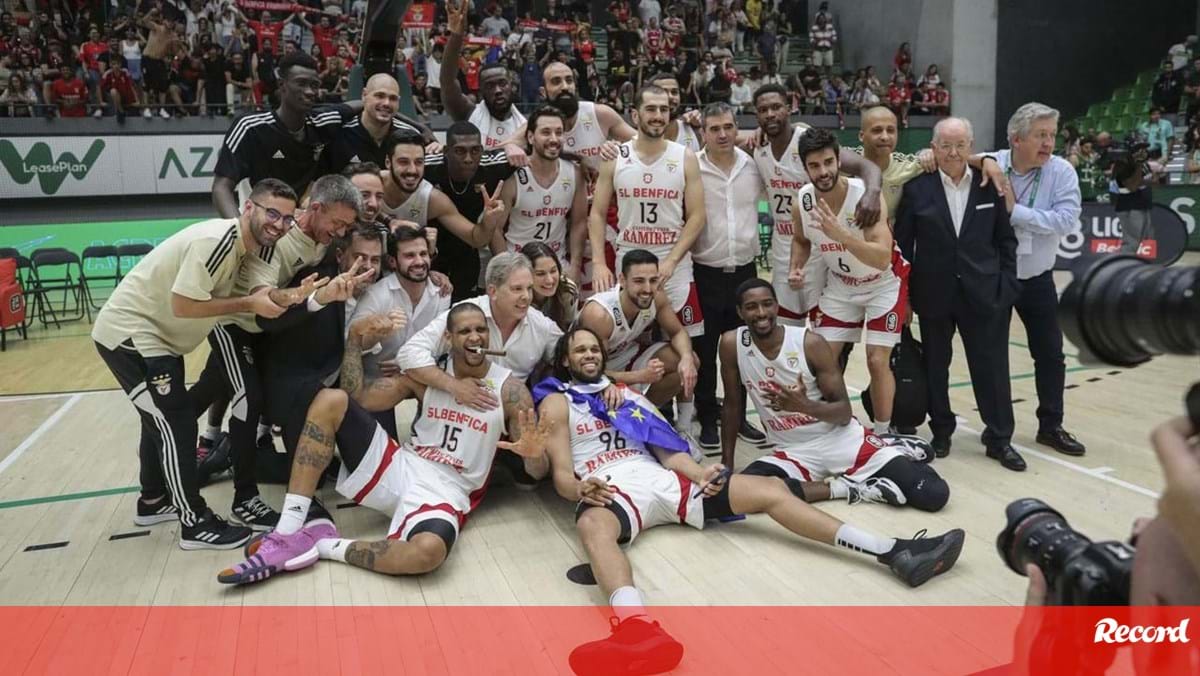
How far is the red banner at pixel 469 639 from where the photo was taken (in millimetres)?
3139

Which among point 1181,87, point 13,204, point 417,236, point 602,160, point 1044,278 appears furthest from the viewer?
point 1181,87

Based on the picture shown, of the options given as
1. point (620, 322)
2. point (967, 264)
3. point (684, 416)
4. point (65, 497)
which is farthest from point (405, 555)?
point (967, 264)

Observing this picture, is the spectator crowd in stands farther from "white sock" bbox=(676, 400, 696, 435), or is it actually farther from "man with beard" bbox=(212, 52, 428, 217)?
"white sock" bbox=(676, 400, 696, 435)

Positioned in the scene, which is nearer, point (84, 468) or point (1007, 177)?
point (1007, 177)

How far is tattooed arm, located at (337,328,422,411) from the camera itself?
15.4 ft

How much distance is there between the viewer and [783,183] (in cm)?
571

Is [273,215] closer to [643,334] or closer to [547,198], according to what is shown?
[547,198]

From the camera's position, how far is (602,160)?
223 inches

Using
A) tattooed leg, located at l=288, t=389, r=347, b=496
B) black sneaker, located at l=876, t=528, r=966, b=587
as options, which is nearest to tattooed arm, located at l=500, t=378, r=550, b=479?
tattooed leg, located at l=288, t=389, r=347, b=496

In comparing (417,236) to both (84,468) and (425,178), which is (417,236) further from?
(84,468)

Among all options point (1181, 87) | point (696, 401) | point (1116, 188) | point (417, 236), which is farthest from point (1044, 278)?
point (1181, 87)

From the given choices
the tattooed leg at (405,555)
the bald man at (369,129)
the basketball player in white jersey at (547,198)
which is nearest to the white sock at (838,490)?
the tattooed leg at (405,555)

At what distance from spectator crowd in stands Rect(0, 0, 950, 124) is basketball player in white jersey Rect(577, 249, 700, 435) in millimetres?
8101

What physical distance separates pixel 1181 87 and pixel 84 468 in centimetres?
2096
